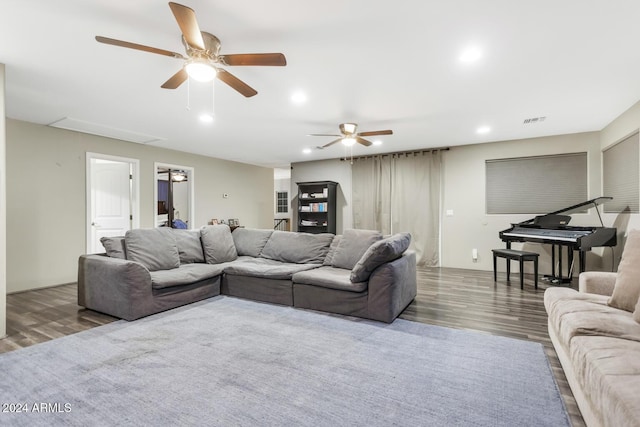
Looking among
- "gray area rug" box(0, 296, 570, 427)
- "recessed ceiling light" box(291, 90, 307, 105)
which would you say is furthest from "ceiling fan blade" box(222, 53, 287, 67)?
"gray area rug" box(0, 296, 570, 427)

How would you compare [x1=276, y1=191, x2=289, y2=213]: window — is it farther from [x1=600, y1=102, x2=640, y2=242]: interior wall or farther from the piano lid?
[x1=600, y1=102, x2=640, y2=242]: interior wall

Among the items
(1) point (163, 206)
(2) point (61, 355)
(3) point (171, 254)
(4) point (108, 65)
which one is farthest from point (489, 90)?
(1) point (163, 206)

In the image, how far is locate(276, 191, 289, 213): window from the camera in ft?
40.7

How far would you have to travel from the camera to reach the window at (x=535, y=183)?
16.7 feet

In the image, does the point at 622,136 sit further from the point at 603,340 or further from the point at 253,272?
the point at 253,272

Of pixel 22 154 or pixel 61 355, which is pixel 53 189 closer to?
pixel 22 154

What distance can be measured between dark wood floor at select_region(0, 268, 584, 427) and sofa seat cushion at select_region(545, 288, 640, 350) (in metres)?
0.38

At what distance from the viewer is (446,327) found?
A: 2.89 meters

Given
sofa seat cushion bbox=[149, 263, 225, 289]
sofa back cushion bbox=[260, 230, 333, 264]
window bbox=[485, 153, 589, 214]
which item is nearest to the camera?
sofa seat cushion bbox=[149, 263, 225, 289]

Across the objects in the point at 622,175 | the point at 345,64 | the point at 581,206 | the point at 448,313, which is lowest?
the point at 448,313

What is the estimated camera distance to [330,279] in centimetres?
326

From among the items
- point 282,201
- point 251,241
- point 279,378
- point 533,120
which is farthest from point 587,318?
point 282,201

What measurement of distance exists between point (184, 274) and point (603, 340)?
Result: 3.60m

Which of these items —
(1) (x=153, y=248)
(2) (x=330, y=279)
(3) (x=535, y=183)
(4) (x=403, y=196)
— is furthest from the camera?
(4) (x=403, y=196)
